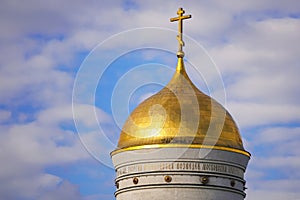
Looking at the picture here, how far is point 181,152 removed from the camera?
150 feet

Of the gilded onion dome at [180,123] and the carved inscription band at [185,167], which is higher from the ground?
the gilded onion dome at [180,123]

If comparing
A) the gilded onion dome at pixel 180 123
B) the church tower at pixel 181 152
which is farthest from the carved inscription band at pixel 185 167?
the gilded onion dome at pixel 180 123

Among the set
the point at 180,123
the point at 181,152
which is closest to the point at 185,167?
the point at 181,152

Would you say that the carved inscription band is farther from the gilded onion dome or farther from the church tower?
the gilded onion dome

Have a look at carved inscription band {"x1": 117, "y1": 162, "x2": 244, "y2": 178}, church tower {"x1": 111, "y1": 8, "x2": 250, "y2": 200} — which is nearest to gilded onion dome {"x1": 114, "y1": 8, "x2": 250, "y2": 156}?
church tower {"x1": 111, "y1": 8, "x2": 250, "y2": 200}

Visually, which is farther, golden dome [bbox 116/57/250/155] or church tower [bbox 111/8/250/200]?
golden dome [bbox 116/57/250/155]

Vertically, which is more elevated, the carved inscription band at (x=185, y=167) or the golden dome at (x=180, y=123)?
the golden dome at (x=180, y=123)

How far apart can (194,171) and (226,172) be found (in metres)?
1.45

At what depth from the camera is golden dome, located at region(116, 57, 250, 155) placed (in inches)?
1809

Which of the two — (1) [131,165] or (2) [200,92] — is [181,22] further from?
(1) [131,165]

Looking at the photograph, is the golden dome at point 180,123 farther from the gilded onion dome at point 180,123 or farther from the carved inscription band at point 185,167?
the carved inscription band at point 185,167

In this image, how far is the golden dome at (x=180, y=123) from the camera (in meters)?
45.9

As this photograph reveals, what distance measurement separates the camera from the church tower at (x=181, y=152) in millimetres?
45812

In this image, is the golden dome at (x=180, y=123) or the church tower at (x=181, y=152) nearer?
the church tower at (x=181, y=152)
